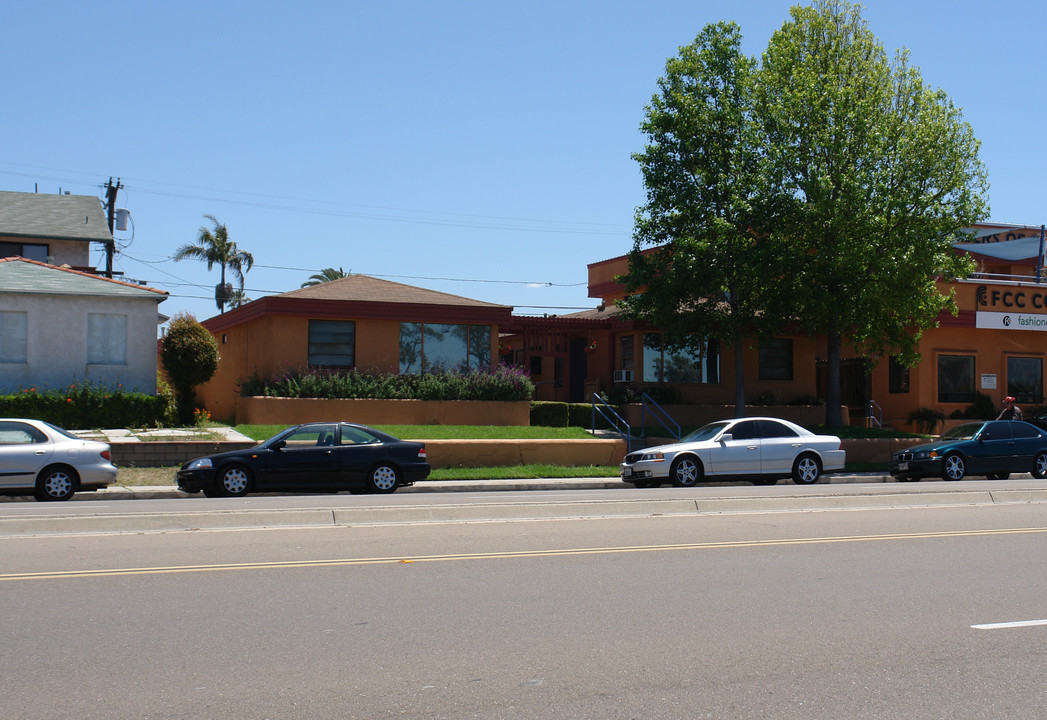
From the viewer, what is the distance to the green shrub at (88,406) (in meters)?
23.3

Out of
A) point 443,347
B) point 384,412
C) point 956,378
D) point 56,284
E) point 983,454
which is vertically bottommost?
point 983,454

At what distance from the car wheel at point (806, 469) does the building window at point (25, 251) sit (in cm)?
3055

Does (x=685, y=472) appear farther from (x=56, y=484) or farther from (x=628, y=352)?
(x=628, y=352)

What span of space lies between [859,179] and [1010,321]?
10312 mm

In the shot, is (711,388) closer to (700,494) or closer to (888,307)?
(888,307)

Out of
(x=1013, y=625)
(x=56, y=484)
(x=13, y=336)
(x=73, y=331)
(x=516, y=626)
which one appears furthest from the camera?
(x=73, y=331)

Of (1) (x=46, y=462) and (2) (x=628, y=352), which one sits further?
(2) (x=628, y=352)

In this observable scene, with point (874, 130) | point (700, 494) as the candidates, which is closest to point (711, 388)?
point (874, 130)

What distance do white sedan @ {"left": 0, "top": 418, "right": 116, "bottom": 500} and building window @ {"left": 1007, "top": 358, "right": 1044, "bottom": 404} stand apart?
29046 millimetres

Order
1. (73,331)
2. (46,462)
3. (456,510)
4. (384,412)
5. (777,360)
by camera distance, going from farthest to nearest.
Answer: (777,360)
(384,412)
(73,331)
(46,462)
(456,510)

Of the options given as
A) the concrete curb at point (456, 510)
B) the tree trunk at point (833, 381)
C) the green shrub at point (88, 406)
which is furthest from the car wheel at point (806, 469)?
the green shrub at point (88, 406)

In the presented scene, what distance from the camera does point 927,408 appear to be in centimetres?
3177

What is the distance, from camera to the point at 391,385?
2708 centimetres

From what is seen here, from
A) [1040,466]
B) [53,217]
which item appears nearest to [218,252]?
[53,217]
